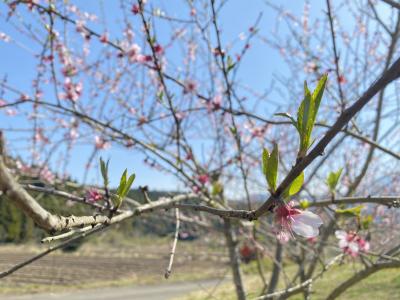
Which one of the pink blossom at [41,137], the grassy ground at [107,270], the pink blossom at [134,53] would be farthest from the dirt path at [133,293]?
the pink blossom at [134,53]

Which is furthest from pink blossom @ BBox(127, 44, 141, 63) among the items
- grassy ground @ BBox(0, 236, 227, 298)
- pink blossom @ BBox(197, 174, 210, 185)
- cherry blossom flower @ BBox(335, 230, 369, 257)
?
grassy ground @ BBox(0, 236, 227, 298)

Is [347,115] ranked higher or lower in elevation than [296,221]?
higher

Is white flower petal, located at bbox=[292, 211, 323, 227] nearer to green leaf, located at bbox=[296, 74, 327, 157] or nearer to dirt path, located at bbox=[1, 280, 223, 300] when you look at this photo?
green leaf, located at bbox=[296, 74, 327, 157]

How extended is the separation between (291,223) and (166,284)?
59.3ft

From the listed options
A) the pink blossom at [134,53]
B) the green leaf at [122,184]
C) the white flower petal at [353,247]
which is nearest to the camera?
the green leaf at [122,184]

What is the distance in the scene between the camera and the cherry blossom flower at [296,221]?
2.49ft

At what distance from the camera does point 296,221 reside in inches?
30.8

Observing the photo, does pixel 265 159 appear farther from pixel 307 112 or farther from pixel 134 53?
pixel 134 53

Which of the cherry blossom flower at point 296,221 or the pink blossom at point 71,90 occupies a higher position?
the pink blossom at point 71,90

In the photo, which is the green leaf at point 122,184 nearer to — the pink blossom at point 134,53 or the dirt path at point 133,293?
the pink blossom at point 134,53

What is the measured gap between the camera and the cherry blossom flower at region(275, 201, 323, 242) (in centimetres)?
76

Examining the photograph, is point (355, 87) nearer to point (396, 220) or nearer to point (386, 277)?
point (396, 220)

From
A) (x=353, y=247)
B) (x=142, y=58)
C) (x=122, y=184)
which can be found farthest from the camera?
(x=142, y=58)

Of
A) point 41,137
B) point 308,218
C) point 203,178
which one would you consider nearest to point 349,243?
point 203,178
